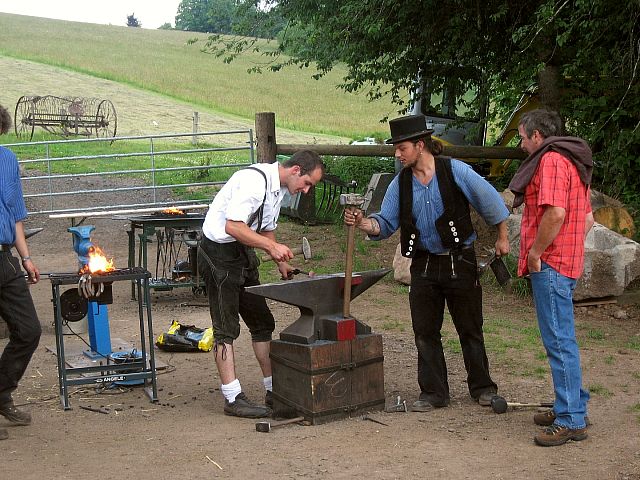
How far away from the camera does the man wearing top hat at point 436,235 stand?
18.1 ft

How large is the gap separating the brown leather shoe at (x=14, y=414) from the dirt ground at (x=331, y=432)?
0.07 metres

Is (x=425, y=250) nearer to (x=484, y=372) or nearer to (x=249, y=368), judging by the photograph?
(x=484, y=372)

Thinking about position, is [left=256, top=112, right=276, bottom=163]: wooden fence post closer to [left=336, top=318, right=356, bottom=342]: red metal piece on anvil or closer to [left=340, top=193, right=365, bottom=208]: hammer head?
[left=340, top=193, right=365, bottom=208]: hammer head

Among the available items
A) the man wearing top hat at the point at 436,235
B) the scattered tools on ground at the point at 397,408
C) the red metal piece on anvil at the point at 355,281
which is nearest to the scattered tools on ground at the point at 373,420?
the scattered tools on ground at the point at 397,408

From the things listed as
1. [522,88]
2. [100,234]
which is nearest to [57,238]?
[100,234]

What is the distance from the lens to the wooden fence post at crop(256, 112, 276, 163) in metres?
10.6

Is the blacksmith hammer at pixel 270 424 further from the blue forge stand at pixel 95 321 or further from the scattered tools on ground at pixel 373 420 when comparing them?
the blue forge stand at pixel 95 321

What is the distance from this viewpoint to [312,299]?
218 inches

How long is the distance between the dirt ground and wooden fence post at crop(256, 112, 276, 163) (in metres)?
3.27

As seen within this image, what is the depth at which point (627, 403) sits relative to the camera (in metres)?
5.86

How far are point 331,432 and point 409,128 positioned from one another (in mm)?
1864

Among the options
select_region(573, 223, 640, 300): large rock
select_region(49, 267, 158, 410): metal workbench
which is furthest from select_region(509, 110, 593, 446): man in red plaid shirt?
select_region(573, 223, 640, 300): large rock

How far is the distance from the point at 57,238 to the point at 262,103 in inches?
1093

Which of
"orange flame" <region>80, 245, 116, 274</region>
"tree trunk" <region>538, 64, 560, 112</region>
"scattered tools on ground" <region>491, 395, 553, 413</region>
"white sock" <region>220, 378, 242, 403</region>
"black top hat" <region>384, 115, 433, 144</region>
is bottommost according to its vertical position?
"scattered tools on ground" <region>491, 395, 553, 413</region>
